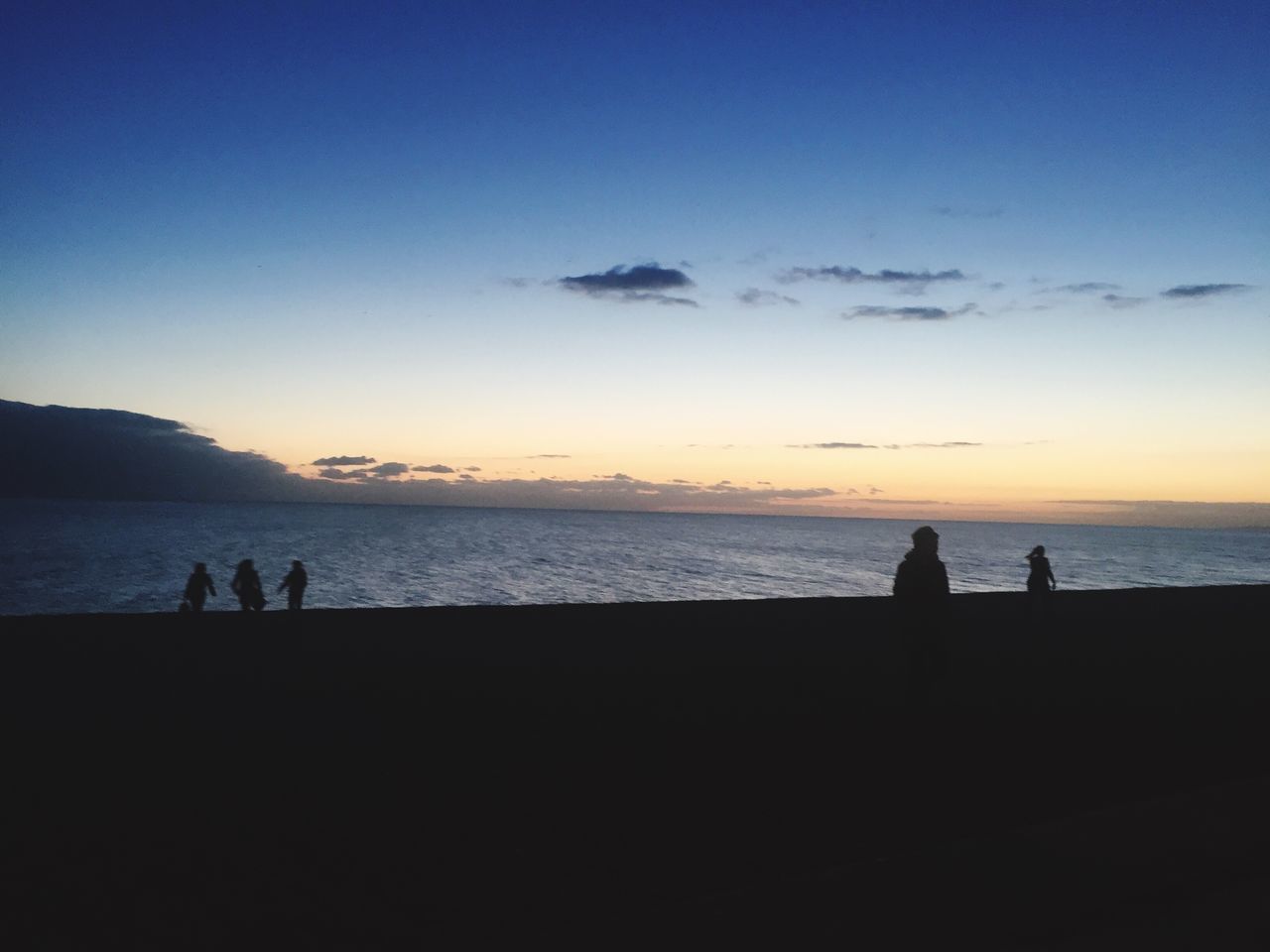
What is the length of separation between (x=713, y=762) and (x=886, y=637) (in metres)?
9.22

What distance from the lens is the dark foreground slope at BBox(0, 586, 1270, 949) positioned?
3.88 meters

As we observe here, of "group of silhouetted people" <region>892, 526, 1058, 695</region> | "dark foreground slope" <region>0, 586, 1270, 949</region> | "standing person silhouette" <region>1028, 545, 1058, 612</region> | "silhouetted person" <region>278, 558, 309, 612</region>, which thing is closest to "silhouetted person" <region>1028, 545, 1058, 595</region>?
"standing person silhouette" <region>1028, 545, 1058, 612</region>

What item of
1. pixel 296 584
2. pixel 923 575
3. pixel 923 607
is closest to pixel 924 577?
pixel 923 575

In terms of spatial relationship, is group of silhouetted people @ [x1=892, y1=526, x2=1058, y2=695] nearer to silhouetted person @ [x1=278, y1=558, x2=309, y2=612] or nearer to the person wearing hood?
the person wearing hood

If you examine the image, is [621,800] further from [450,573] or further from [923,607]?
[450,573]

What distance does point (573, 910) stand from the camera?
13.4 feet

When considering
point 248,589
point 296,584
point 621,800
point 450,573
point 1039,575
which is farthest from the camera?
point 450,573

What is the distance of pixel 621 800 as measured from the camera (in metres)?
5.89

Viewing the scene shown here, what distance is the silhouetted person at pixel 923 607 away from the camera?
27.8 ft

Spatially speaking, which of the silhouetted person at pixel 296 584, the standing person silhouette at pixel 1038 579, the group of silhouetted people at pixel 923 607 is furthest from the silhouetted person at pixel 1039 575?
the silhouetted person at pixel 296 584

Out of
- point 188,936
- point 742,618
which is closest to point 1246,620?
point 742,618

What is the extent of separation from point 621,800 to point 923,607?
4.22m

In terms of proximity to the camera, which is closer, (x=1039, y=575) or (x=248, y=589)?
(x=248, y=589)

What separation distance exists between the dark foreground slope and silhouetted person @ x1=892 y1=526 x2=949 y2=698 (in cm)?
34
